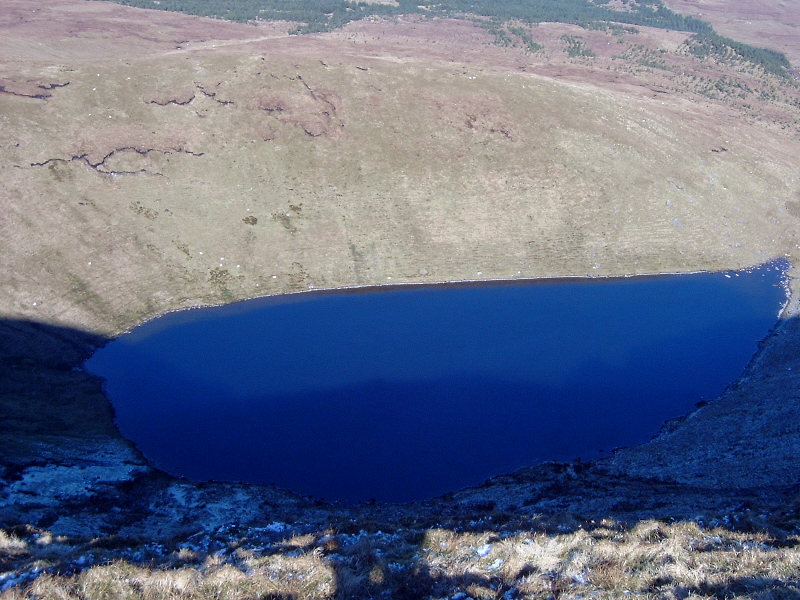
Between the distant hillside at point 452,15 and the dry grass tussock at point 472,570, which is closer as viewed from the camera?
the dry grass tussock at point 472,570

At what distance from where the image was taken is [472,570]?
1628 cm

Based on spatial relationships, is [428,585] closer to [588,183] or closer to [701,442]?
[701,442]

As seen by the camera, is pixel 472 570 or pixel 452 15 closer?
pixel 472 570

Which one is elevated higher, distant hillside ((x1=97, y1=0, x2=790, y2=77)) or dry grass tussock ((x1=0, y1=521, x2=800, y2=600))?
distant hillside ((x1=97, y1=0, x2=790, y2=77))

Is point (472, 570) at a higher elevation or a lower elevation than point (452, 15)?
lower

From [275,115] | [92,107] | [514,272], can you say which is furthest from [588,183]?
[92,107]

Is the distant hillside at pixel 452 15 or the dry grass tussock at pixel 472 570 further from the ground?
the distant hillside at pixel 452 15

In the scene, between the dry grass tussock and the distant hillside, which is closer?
the dry grass tussock

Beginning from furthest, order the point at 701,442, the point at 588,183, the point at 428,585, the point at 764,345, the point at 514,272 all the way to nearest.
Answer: the point at 588,183, the point at 514,272, the point at 764,345, the point at 701,442, the point at 428,585

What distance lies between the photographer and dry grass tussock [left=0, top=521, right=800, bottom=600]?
46.7 feet

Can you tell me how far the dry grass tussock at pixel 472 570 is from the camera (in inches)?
→ 560

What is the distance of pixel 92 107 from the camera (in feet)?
218

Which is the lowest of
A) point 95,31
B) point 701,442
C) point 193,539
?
point 701,442

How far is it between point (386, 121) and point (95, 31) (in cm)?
5983
